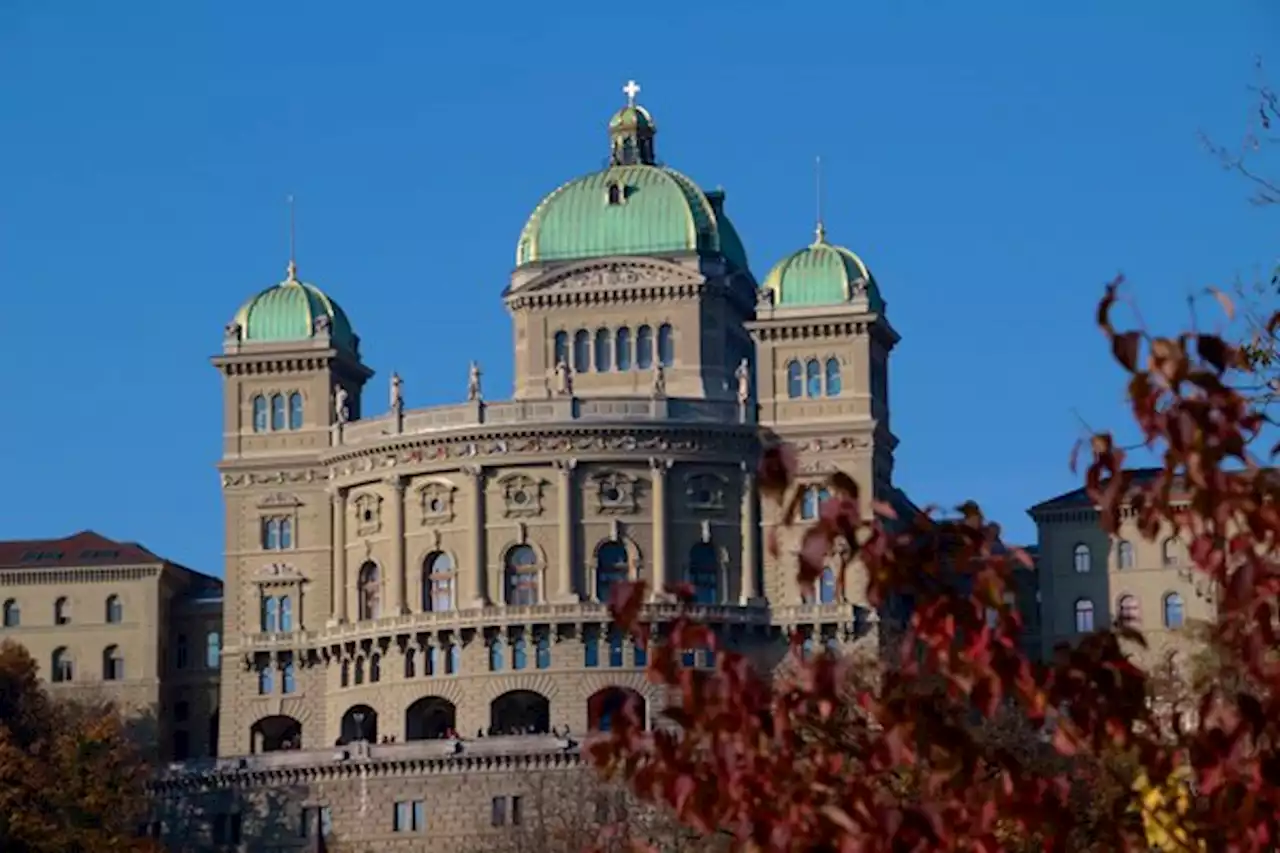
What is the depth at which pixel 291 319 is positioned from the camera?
505 ft

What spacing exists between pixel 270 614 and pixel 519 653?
44.0ft

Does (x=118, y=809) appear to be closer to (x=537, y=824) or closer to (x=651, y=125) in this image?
(x=537, y=824)

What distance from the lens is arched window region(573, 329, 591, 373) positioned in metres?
150

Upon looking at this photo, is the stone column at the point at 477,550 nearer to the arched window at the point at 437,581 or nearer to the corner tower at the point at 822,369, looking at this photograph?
the arched window at the point at 437,581

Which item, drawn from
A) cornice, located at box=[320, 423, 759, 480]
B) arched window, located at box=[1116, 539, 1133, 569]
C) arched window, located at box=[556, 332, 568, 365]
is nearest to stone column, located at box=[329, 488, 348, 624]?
cornice, located at box=[320, 423, 759, 480]

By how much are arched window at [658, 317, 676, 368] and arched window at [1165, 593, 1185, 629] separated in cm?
2381

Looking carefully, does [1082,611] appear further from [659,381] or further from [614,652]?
[614,652]

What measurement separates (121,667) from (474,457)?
24792mm

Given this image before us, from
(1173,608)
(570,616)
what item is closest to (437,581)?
(570,616)

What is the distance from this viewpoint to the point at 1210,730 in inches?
886

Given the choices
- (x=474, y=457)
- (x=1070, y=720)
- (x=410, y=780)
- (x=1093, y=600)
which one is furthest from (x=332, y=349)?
(x=1070, y=720)

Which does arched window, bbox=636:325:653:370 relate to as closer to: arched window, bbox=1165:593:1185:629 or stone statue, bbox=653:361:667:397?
stone statue, bbox=653:361:667:397

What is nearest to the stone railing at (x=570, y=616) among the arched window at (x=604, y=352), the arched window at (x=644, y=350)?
the arched window at (x=644, y=350)

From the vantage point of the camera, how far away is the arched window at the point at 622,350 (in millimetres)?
149125
